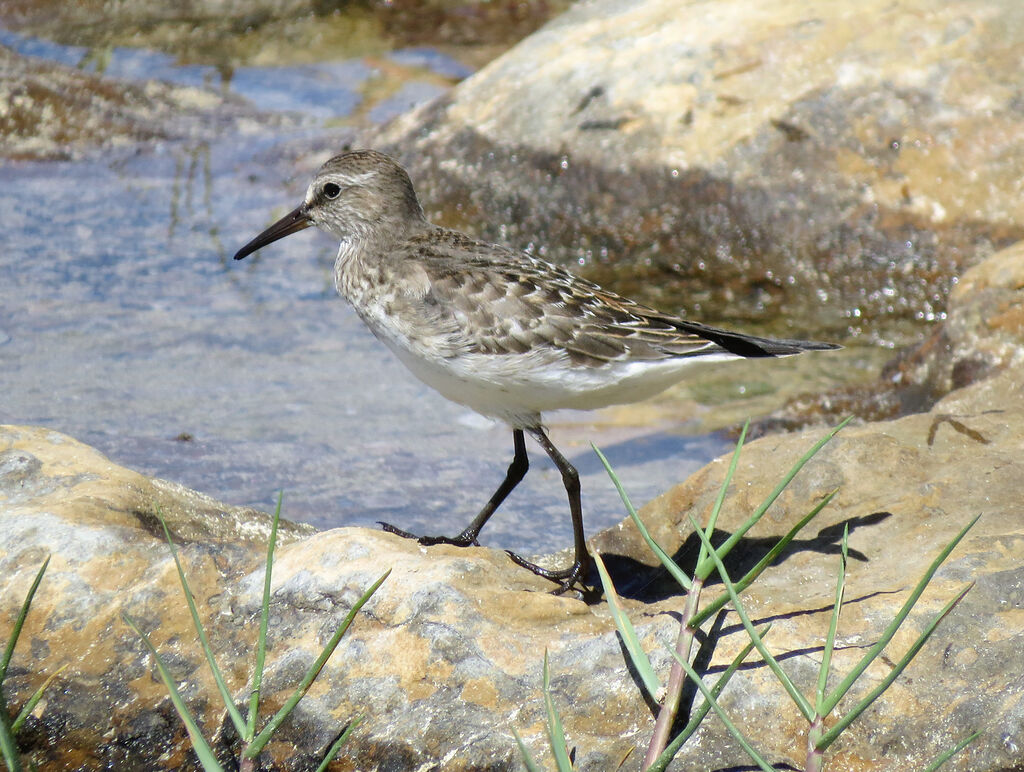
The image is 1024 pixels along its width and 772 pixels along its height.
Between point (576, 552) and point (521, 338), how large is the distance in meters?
0.80

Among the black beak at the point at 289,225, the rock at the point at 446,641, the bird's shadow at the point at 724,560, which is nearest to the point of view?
the rock at the point at 446,641

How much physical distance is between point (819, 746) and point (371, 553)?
4.73ft

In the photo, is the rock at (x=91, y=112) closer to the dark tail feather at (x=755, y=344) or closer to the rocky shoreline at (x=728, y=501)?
the rocky shoreline at (x=728, y=501)

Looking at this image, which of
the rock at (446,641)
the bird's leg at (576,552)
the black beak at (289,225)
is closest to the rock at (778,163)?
the black beak at (289,225)

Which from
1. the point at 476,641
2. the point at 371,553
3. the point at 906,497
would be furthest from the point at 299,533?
the point at 906,497

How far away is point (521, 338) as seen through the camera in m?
4.21

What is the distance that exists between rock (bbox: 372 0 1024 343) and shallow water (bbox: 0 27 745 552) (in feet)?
5.41

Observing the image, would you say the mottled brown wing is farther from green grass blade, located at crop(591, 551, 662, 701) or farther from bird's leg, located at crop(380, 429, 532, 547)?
green grass blade, located at crop(591, 551, 662, 701)

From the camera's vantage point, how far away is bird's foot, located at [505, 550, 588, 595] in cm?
398

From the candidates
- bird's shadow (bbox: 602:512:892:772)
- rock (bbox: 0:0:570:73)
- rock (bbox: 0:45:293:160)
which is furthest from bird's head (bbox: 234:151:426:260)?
rock (bbox: 0:0:570:73)

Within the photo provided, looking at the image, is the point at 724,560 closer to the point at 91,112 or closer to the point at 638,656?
the point at 638,656

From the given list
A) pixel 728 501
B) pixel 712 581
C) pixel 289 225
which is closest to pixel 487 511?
pixel 728 501

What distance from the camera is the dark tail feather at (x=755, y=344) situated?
14.2ft

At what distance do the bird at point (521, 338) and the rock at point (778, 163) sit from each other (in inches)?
124
